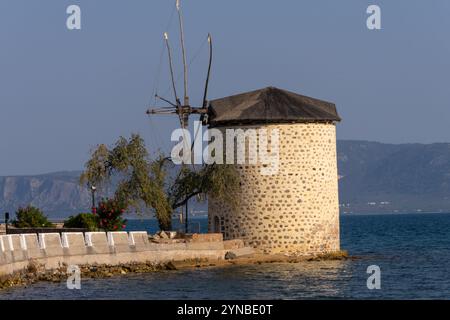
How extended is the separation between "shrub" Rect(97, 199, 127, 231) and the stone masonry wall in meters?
3.97

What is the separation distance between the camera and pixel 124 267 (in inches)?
1594

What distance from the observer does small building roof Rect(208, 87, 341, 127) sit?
45.3m

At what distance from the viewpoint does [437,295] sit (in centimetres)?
3541

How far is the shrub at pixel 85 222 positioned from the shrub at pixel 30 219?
5.34 feet

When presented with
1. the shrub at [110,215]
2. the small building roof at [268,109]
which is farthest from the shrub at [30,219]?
the small building roof at [268,109]

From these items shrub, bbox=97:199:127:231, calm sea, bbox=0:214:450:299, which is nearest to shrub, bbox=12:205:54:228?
shrub, bbox=97:199:127:231

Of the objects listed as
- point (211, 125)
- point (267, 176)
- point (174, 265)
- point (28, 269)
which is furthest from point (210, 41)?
point (28, 269)

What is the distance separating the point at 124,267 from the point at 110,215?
19.2 feet

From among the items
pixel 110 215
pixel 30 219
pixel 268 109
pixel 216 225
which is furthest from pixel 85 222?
pixel 268 109

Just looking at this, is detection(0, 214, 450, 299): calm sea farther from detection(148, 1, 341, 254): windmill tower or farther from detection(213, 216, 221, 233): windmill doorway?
detection(213, 216, 221, 233): windmill doorway

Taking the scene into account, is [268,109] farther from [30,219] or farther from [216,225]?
[30,219]
